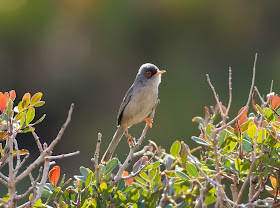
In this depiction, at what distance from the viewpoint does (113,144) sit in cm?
355

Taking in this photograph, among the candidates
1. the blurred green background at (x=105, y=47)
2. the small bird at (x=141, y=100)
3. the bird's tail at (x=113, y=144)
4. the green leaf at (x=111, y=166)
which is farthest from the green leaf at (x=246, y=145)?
the blurred green background at (x=105, y=47)

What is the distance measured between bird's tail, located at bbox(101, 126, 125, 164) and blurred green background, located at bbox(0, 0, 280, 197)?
2.80 m

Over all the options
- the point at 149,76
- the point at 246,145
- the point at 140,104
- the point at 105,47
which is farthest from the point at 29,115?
the point at 105,47

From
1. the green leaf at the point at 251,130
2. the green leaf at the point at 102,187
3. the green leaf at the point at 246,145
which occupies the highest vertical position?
the green leaf at the point at 251,130

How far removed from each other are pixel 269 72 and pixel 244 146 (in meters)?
4.62

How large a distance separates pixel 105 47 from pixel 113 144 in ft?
13.7

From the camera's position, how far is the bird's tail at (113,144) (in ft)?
11.0

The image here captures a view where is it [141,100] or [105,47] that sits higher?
[141,100]

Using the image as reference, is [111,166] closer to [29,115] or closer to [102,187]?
[102,187]

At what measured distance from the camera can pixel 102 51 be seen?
7520 mm

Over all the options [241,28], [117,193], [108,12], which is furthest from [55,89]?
[117,193]

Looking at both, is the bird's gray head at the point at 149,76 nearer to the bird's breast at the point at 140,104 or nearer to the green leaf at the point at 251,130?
the bird's breast at the point at 140,104

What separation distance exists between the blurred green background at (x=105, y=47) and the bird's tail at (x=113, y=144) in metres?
2.80

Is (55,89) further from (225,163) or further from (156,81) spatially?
(225,163)
